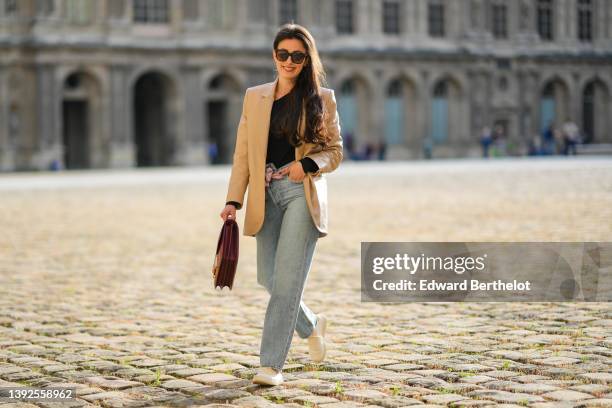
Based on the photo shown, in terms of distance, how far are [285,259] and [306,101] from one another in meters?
0.85

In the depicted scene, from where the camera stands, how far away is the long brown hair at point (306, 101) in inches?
267

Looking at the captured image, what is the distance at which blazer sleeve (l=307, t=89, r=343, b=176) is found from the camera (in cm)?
681

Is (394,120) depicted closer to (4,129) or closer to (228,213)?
(4,129)

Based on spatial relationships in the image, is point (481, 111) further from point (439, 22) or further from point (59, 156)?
point (59, 156)

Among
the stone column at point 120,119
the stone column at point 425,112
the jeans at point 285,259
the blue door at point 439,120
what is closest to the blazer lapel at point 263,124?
the jeans at point 285,259

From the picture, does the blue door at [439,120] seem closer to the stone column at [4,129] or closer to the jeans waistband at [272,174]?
the stone column at [4,129]

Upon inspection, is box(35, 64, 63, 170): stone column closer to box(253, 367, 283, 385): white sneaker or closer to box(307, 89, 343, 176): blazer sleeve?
box(307, 89, 343, 176): blazer sleeve

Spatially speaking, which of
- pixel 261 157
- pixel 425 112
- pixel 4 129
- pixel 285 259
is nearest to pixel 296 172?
pixel 261 157

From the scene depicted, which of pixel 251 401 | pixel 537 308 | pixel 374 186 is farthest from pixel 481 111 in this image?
pixel 251 401

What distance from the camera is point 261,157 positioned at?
6.83 m

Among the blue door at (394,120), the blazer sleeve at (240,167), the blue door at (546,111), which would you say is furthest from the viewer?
the blue door at (546,111)

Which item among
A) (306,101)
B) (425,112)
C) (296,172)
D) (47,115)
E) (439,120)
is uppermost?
(306,101)

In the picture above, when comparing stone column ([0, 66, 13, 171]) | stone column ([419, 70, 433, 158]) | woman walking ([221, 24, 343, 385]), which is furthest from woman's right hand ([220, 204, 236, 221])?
stone column ([419, 70, 433, 158])

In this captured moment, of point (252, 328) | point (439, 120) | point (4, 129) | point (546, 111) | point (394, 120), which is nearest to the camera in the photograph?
point (252, 328)
